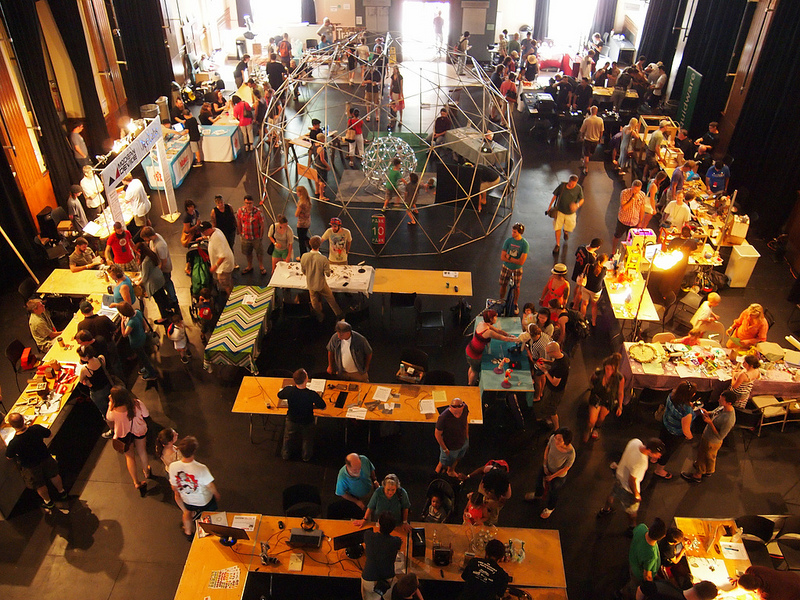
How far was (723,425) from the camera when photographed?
700 cm

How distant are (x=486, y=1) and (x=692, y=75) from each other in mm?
11621

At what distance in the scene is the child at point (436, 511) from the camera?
614 centimetres

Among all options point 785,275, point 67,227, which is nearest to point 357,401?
point 67,227

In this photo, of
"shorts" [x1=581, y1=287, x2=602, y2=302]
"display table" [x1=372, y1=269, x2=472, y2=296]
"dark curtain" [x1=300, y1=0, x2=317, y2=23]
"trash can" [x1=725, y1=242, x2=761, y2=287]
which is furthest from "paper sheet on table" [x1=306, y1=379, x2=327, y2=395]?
"dark curtain" [x1=300, y1=0, x2=317, y2=23]

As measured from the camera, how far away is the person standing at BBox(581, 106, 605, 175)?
1445 cm

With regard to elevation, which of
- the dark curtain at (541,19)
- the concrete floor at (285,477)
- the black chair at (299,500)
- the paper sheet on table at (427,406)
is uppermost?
the dark curtain at (541,19)

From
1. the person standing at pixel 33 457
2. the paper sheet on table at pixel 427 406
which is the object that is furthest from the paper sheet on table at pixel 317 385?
the person standing at pixel 33 457

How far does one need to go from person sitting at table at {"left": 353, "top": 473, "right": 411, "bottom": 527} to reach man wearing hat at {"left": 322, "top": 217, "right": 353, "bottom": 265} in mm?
4708

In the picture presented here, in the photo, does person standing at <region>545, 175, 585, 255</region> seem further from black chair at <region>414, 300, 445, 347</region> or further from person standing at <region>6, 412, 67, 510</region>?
person standing at <region>6, 412, 67, 510</region>

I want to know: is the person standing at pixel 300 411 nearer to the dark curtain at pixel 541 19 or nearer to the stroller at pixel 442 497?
the stroller at pixel 442 497

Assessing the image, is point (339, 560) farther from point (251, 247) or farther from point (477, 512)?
point (251, 247)

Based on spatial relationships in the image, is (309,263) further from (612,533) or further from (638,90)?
(638,90)

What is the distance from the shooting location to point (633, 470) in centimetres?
629

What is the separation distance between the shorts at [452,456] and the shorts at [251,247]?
5.37m
